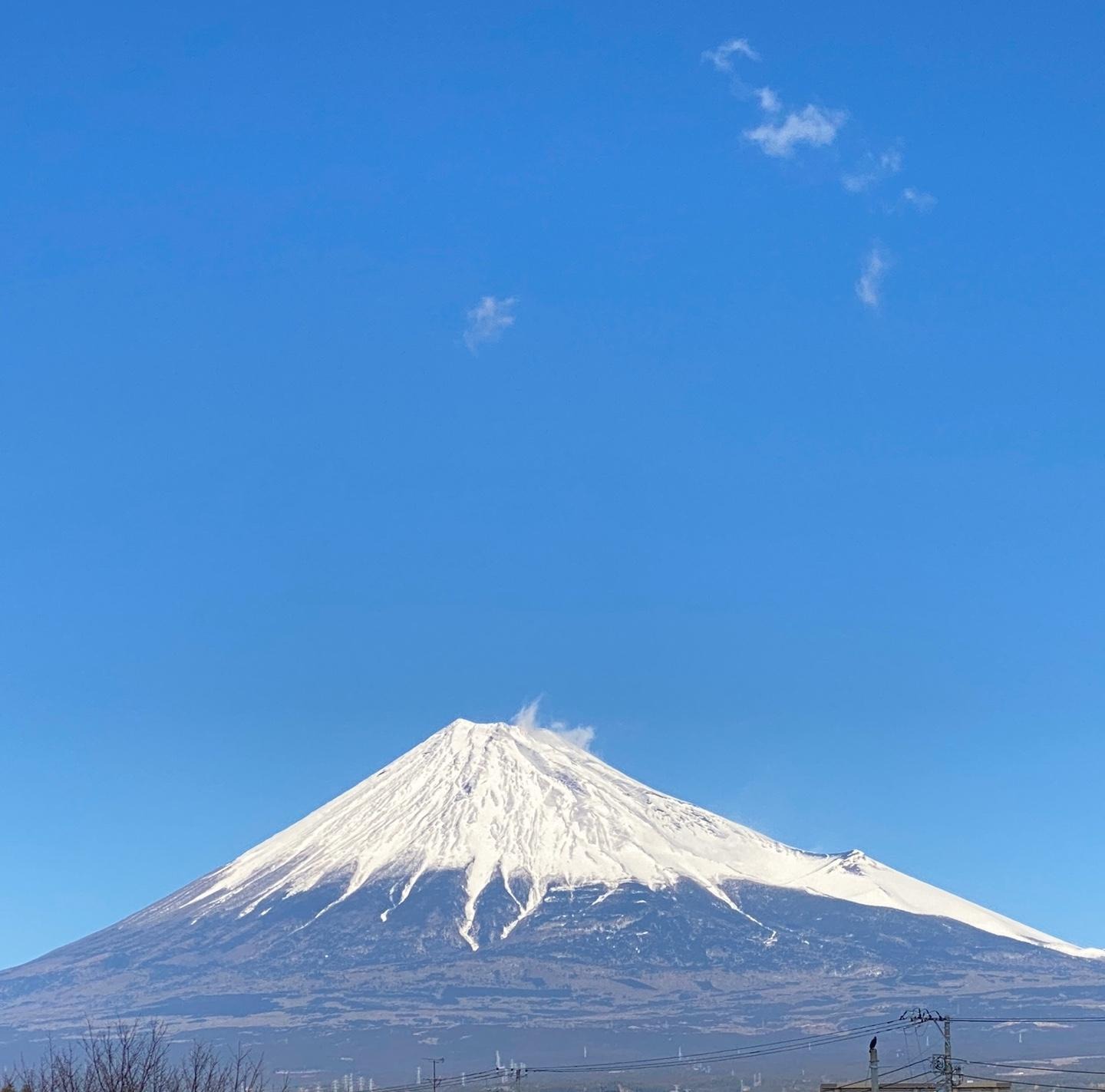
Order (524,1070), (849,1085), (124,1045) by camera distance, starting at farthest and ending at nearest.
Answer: (524,1070)
(849,1085)
(124,1045)

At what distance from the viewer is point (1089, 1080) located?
7554 inches

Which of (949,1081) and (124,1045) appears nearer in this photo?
(949,1081)

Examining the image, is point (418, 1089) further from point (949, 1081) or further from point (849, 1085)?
point (949, 1081)

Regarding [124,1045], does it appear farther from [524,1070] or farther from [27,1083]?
[524,1070]

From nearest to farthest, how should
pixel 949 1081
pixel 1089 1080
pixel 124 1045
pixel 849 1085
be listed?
pixel 949 1081 → pixel 124 1045 → pixel 849 1085 → pixel 1089 1080

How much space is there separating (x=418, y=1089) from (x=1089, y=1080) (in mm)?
77170

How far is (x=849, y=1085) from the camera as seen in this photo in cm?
6744

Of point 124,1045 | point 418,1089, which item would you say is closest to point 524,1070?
point 124,1045

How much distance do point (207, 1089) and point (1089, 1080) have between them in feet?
546

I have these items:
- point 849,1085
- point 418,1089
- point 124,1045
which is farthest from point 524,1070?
point 418,1089

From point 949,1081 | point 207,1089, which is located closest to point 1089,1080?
point 949,1081

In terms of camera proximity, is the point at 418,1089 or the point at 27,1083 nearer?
the point at 27,1083

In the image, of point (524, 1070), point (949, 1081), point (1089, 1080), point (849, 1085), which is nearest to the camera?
point (949, 1081)

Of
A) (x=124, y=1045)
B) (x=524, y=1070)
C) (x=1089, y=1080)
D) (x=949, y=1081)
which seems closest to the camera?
(x=949, y=1081)
